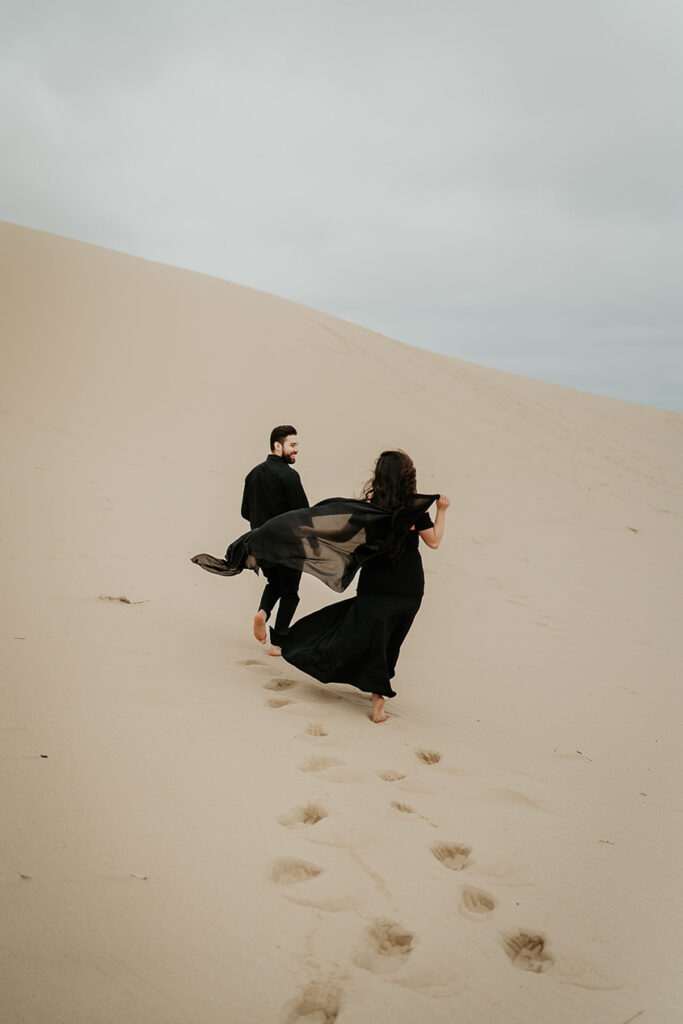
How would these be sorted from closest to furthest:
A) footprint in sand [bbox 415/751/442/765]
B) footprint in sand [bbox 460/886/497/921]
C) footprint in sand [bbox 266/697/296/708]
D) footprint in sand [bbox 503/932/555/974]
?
footprint in sand [bbox 503/932/555/974] → footprint in sand [bbox 460/886/497/921] → footprint in sand [bbox 415/751/442/765] → footprint in sand [bbox 266/697/296/708]

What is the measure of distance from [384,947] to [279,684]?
87.4 inches

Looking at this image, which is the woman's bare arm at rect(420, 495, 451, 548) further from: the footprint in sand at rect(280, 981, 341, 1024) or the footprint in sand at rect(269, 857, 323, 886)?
the footprint in sand at rect(280, 981, 341, 1024)

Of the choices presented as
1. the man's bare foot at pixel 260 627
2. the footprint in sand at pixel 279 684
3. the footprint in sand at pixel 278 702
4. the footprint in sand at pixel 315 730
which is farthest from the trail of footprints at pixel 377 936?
the man's bare foot at pixel 260 627

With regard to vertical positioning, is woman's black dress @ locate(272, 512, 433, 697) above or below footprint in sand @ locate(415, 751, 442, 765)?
above

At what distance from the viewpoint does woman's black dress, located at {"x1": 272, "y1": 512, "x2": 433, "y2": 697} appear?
13.9 ft

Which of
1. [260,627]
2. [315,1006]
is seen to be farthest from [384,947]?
[260,627]

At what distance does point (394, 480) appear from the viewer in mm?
4211

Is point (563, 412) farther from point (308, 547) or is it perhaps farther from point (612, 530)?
point (308, 547)

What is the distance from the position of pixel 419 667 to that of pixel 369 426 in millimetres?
10941

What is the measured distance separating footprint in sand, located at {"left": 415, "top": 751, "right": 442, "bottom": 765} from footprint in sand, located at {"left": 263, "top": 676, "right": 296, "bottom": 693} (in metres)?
0.94

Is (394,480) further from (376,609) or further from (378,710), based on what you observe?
(378,710)

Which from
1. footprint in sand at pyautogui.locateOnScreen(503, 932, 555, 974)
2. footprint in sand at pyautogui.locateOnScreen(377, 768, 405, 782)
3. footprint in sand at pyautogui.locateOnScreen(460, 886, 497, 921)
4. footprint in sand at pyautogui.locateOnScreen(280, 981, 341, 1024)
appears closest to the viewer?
footprint in sand at pyautogui.locateOnScreen(280, 981, 341, 1024)

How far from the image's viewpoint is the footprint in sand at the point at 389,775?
3.38 m

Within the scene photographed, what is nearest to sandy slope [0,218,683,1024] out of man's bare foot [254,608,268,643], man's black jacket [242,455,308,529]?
man's bare foot [254,608,268,643]
